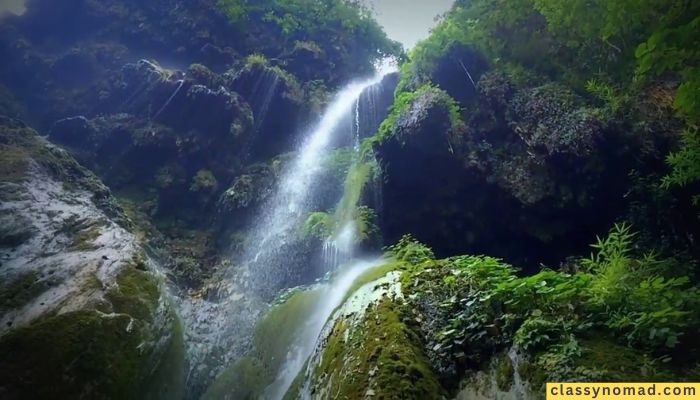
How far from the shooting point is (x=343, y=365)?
4328 millimetres

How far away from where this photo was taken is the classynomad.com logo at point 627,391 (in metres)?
2.77

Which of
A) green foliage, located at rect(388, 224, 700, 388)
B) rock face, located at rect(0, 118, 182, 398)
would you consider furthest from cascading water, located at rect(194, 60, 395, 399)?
green foliage, located at rect(388, 224, 700, 388)

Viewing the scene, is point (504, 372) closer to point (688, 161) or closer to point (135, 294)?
point (688, 161)

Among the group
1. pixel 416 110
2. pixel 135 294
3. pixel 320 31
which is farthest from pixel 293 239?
pixel 320 31

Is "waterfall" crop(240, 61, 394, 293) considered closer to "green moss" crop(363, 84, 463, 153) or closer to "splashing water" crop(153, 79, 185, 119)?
"green moss" crop(363, 84, 463, 153)

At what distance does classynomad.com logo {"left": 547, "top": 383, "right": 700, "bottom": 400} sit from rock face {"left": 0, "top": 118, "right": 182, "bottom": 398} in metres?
5.96

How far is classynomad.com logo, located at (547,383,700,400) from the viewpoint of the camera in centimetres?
277

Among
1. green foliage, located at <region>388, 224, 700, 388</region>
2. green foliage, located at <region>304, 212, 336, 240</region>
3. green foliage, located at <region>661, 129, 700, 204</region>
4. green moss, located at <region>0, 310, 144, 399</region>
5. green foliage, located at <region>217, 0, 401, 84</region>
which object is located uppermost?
green foliage, located at <region>217, 0, 401, 84</region>

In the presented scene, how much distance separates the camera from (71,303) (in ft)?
20.6

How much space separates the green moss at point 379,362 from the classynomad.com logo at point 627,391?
46.8 inches

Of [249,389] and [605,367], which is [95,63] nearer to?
[249,389]

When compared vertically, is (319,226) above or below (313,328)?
above

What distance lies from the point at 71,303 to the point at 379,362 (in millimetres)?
5202

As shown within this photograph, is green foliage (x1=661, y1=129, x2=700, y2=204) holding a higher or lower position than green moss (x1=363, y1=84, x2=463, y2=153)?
lower
